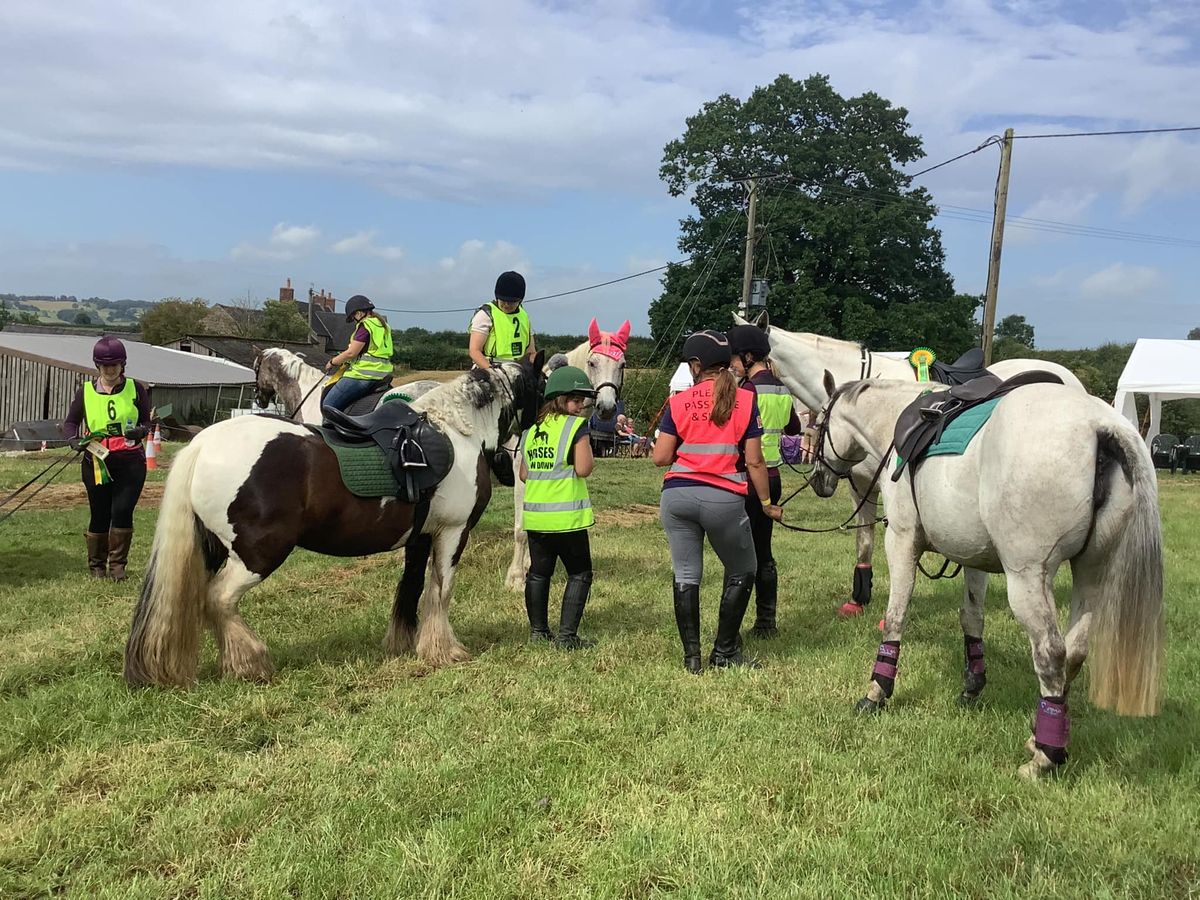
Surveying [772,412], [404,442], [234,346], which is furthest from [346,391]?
[234,346]

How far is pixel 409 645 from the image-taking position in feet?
17.7

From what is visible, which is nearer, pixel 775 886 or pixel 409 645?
pixel 775 886

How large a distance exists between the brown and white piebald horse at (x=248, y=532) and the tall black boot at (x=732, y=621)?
1653 mm

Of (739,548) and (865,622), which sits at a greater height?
(739,548)

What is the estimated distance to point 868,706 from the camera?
4461 millimetres

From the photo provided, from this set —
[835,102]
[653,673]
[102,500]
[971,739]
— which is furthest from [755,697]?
[835,102]

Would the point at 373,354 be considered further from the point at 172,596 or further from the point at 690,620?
the point at 690,620

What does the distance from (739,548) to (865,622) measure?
82.5 inches

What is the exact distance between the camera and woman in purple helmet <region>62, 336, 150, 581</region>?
6.98 m

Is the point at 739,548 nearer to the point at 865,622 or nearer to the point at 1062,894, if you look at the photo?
the point at 865,622

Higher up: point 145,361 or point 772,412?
point 772,412

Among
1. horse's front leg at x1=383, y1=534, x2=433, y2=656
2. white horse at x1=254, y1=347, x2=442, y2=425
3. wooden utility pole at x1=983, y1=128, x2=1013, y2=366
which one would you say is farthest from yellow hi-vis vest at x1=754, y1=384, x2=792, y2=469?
wooden utility pole at x1=983, y1=128, x2=1013, y2=366

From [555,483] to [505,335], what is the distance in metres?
1.92

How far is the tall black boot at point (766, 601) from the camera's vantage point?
6180 mm
